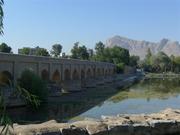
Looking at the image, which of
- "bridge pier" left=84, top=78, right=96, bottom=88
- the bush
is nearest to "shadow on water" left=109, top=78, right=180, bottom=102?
"bridge pier" left=84, top=78, right=96, bottom=88

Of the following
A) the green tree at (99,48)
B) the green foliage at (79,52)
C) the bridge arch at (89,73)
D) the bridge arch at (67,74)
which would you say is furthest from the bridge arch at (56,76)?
the green tree at (99,48)

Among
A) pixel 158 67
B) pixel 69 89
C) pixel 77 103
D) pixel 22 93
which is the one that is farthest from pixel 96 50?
pixel 22 93

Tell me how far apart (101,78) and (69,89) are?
26001 millimetres

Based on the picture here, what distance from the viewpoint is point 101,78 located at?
84.7 meters

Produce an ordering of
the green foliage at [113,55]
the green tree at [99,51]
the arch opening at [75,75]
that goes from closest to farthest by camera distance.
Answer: the arch opening at [75,75], the green tree at [99,51], the green foliage at [113,55]

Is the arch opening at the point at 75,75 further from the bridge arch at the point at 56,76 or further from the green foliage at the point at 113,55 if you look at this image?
the green foliage at the point at 113,55

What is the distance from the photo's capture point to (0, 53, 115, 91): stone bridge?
40.7 m

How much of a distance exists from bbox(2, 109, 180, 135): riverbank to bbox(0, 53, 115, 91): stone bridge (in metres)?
13.2

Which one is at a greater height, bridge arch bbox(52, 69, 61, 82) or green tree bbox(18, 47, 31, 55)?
green tree bbox(18, 47, 31, 55)

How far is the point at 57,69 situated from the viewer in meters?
58.1

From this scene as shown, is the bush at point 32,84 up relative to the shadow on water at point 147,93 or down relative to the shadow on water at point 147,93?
up

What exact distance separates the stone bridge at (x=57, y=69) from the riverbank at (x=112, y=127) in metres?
13.2

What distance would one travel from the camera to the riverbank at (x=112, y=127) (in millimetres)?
15773

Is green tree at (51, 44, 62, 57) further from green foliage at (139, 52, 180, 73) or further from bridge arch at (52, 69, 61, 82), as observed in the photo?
bridge arch at (52, 69, 61, 82)
